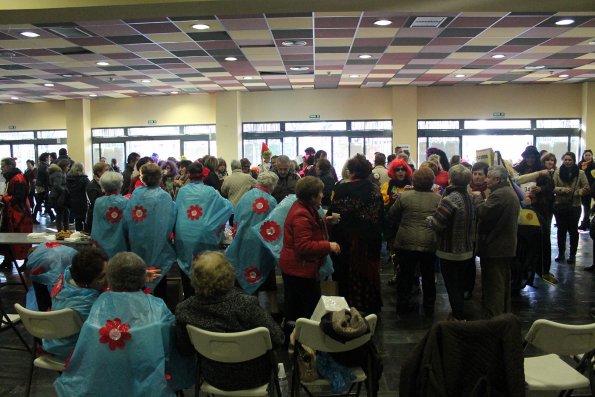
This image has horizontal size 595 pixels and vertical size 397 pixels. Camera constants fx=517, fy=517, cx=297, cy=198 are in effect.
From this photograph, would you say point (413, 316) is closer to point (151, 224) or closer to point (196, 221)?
point (196, 221)

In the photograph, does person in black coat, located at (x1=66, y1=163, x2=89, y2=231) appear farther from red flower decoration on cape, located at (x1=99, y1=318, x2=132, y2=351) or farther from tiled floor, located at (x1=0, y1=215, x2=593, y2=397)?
red flower decoration on cape, located at (x1=99, y1=318, x2=132, y2=351)

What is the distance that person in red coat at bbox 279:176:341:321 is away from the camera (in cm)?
335

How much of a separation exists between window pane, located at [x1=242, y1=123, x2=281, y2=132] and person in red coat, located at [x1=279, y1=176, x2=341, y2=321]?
35.8ft

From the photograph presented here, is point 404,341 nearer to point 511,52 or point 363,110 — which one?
point 511,52

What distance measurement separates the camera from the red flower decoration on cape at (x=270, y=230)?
395 cm

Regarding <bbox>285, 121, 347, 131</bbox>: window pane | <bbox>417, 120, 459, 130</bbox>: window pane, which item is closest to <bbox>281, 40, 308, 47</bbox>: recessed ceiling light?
<bbox>285, 121, 347, 131</bbox>: window pane

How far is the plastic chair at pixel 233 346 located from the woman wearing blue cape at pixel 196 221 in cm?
194

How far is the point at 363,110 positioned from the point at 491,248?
10.1 m

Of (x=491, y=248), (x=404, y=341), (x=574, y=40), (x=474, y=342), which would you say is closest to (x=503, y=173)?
(x=491, y=248)

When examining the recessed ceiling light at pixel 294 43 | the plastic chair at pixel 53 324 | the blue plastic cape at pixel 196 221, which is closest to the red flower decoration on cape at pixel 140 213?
the blue plastic cape at pixel 196 221

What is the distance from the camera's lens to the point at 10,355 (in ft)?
12.7

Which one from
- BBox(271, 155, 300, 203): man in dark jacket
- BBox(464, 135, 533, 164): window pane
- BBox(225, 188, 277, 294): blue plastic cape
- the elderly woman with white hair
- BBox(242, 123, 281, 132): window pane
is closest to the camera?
the elderly woman with white hair

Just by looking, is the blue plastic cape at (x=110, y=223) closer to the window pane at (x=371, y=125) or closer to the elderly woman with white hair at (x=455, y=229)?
the elderly woman with white hair at (x=455, y=229)

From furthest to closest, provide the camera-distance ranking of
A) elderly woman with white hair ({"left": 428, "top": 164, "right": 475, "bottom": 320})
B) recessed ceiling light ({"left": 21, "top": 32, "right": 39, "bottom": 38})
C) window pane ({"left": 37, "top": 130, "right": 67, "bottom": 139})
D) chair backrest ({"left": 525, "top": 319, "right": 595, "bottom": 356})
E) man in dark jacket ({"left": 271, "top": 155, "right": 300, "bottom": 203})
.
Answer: window pane ({"left": 37, "top": 130, "right": 67, "bottom": 139}) < recessed ceiling light ({"left": 21, "top": 32, "right": 39, "bottom": 38}) < man in dark jacket ({"left": 271, "top": 155, "right": 300, "bottom": 203}) < elderly woman with white hair ({"left": 428, "top": 164, "right": 475, "bottom": 320}) < chair backrest ({"left": 525, "top": 319, "right": 595, "bottom": 356})
